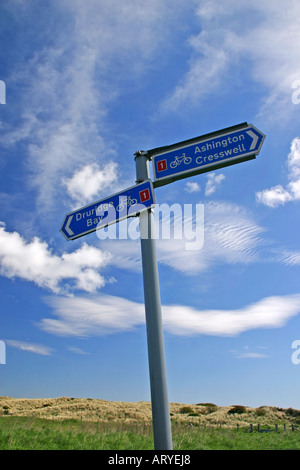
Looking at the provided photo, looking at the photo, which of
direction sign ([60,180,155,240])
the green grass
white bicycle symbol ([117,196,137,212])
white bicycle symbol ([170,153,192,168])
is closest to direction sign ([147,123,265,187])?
white bicycle symbol ([170,153,192,168])

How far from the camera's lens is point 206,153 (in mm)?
4426

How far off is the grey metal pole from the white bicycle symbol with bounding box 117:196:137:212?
9.4 inches

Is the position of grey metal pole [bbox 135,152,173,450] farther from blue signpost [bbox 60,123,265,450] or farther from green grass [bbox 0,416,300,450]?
green grass [bbox 0,416,300,450]

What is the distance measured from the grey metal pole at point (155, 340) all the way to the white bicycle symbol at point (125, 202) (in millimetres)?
238

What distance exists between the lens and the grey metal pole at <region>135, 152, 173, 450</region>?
346 centimetres

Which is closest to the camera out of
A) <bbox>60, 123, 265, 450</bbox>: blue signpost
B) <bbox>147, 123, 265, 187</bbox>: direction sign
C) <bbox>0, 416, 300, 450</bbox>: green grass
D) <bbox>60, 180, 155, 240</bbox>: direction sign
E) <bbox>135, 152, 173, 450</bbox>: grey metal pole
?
<bbox>135, 152, 173, 450</bbox>: grey metal pole

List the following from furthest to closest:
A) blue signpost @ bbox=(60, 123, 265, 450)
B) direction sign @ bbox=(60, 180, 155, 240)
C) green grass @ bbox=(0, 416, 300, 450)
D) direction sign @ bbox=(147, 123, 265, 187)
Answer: green grass @ bbox=(0, 416, 300, 450) < direction sign @ bbox=(60, 180, 155, 240) < direction sign @ bbox=(147, 123, 265, 187) < blue signpost @ bbox=(60, 123, 265, 450)

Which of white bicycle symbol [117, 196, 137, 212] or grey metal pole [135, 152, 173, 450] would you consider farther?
white bicycle symbol [117, 196, 137, 212]

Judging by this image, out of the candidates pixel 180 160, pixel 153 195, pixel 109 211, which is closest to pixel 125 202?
pixel 109 211

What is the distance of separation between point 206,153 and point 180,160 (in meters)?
0.38

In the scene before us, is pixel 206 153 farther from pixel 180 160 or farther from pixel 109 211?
pixel 109 211

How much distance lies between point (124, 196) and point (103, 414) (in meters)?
17.4
